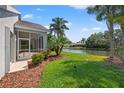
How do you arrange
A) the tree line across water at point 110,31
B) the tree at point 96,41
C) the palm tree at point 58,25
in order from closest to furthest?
1. the tree line across water at point 110,31
2. the tree at point 96,41
3. the palm tree at point 58,25

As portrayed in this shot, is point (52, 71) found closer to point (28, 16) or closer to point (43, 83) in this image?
point (43, 83)

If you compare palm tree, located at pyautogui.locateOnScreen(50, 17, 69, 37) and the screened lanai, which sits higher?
palm tree, located at pyautogui.locateOnScreen(50, 17, 69, 37)

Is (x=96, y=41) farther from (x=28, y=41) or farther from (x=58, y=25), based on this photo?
(x=28, y=41)

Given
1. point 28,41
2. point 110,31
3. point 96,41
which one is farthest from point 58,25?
point 28,41

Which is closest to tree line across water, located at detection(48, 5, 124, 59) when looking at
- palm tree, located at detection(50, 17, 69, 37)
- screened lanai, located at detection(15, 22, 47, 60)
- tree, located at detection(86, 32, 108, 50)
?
screened lanai, located at detection(15, 22, 47, 60)

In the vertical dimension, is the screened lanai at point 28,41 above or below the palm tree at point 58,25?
below

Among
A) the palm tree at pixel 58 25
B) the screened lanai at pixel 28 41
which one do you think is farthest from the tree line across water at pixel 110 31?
the palm tree at pixel 58 25

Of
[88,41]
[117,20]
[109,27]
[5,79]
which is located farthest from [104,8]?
[88,41]

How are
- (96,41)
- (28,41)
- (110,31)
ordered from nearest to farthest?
(28,41), (110,31), (96,41)

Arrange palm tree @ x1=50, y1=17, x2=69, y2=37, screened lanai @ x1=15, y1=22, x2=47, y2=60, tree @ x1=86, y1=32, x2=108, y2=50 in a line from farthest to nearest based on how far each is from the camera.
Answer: palm tree @ x1=50, y1=17, x2=69, y2=37
tree @ x1=86, y1=32, x2=108, y2=50
screened lanai @ x1=15, y1=22, x2=47, y2=60

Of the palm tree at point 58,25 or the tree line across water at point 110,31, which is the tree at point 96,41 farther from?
the tree line across water at point 110,31

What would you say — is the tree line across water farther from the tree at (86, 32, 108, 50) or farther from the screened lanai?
the tree at (86, 32, 108, 50)
